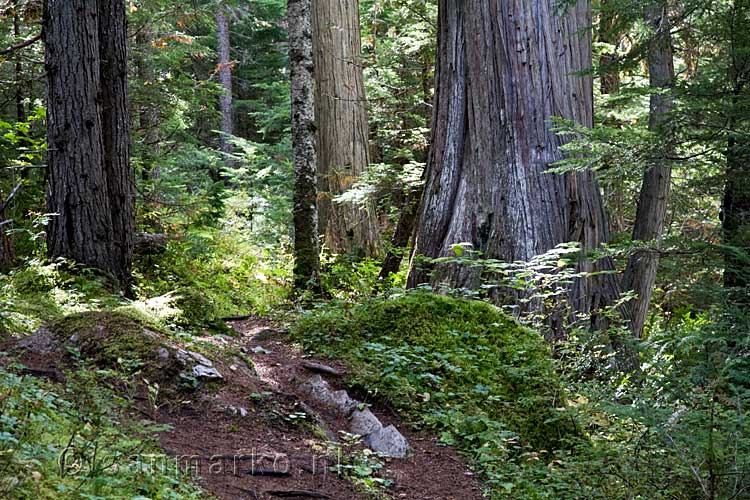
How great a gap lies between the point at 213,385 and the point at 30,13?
716 centimetres

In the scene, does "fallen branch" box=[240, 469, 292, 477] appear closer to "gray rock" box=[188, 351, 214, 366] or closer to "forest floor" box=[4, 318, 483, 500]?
"forest floor" box=[4, 318, 483, 500]

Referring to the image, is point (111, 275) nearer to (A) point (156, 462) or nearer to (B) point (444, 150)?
(B) point (444, 150)

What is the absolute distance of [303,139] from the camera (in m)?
9.16

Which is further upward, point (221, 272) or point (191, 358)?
point (221, 272)

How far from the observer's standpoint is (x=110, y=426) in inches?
135

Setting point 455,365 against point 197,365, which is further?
point 455,365

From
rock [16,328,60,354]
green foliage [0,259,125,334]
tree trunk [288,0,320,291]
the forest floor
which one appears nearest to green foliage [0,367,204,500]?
the forest floor

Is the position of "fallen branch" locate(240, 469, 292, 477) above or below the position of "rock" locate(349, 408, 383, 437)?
above

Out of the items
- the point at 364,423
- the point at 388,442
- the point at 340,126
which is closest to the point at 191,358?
the point at 364,423

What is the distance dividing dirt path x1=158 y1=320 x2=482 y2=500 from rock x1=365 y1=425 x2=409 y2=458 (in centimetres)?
6

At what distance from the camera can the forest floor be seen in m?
3.61

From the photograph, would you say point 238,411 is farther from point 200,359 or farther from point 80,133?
→ point 80,133

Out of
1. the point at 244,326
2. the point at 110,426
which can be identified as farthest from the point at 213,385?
the point at 244,326

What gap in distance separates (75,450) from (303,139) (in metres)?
6.71
